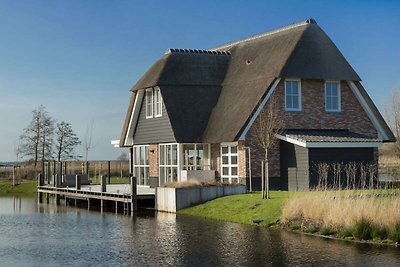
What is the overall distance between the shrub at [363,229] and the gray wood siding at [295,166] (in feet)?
34.5

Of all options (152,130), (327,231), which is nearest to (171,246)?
(327,231)

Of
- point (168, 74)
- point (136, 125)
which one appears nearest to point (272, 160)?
point (168, 74)

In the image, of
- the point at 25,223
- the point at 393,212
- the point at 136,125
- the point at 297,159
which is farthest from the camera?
the point at 136,125

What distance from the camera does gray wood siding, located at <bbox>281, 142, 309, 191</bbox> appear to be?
29016 millimetres

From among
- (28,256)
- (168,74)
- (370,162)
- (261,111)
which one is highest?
(168,74)

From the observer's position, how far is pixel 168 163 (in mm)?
34594

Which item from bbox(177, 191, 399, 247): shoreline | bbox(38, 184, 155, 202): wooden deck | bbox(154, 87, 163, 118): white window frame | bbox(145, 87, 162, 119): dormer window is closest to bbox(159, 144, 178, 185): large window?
bbox(38, 184, 155, 202): wooden deck

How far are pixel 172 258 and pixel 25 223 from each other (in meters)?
11.0

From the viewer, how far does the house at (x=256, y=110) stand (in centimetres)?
3009

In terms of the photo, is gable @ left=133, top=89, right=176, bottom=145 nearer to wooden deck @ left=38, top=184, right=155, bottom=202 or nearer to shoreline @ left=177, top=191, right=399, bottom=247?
wooden deck @ left=38, top=184, right=155, bottom=202

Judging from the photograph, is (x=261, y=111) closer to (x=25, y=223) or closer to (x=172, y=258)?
(x=25, y=223)

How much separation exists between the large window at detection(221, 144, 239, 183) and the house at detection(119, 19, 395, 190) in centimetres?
5

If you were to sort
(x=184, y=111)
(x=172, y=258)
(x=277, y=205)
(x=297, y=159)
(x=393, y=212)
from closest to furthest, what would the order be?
(x=172, y=258) < (x=393, y=212) < (x=277, y=205) < (x=297, y=159) < (x=184, y=111)

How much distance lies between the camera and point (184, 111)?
33.6 meters
